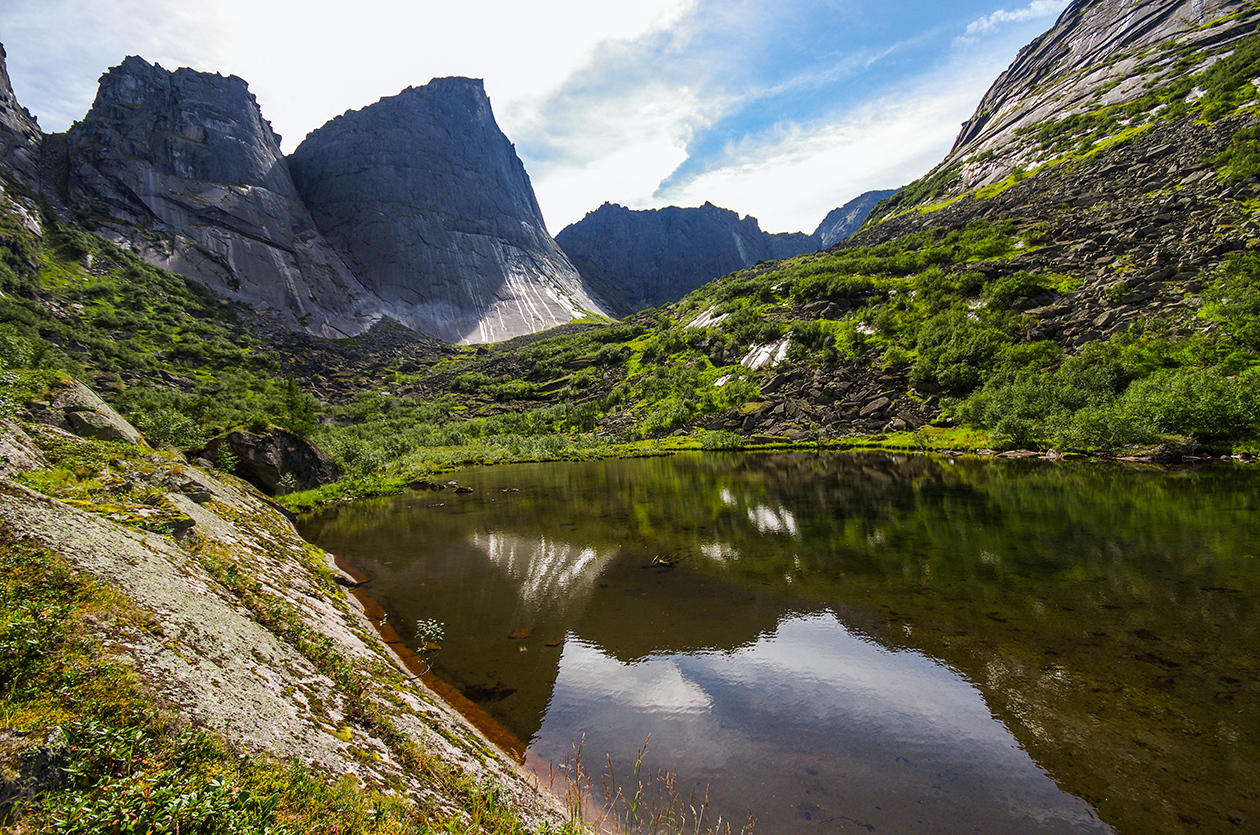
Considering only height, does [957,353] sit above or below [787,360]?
below

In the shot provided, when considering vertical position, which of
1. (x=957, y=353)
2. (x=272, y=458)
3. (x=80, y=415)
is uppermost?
(x=80, y=415)

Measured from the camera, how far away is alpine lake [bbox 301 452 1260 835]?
816 centimetres

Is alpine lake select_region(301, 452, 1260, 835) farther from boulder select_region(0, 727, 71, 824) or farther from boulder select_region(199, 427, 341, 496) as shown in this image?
boulder select_region(199, 427, 341, 496)

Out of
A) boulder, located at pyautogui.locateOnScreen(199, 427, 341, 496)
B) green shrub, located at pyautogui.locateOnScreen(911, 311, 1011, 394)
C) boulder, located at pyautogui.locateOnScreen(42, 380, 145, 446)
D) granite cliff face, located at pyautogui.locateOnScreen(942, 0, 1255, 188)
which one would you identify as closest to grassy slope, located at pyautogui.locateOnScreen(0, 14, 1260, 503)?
green shrub, located at pyautogui.locateOnScreen(911, 311, 1011, 394)

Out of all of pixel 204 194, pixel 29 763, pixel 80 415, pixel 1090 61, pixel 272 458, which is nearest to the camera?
pixel 29 763

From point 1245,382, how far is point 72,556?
71.5 m

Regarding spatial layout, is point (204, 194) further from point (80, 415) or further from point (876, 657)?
point (876, 657)

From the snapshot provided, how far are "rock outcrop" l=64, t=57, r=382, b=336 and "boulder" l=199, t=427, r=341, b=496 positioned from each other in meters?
153

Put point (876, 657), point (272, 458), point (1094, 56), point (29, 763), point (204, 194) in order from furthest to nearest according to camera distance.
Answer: point (204, 194) < point (1094, 56) < point (272, 458) < point (876, 657) < point (29, 763)

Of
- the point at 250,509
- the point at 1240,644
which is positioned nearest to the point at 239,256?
the point at 250,509

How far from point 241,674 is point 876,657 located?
13906 mm

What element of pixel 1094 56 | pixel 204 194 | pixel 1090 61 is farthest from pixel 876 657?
pixel 1094 56

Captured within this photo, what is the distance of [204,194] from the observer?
161625 mm

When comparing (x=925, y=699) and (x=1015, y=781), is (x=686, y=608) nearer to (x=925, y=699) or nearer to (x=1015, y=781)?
(x=925, y=699)
